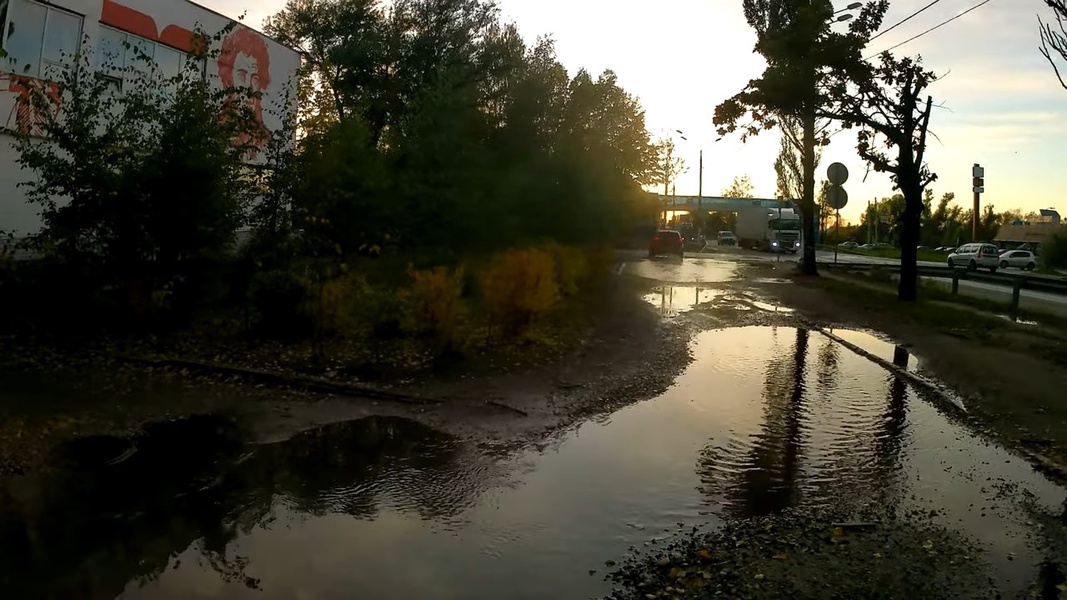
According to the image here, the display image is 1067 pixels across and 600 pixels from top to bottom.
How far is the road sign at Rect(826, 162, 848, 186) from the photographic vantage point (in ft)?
77.5

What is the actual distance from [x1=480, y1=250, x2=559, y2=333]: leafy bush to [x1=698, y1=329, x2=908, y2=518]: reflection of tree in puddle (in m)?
3.79

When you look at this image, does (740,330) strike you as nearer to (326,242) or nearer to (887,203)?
(326,242)

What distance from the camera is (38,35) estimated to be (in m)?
20.3

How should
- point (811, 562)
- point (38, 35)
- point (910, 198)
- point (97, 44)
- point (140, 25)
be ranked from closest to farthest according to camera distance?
point (811, 562) < point (910, 198) < point (38, 35) < point (97, 44) < point (140, 25)

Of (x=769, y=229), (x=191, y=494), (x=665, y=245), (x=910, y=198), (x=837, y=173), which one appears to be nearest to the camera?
(x=191, y=494)

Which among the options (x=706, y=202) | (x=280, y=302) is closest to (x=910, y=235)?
(x=280, y=302)

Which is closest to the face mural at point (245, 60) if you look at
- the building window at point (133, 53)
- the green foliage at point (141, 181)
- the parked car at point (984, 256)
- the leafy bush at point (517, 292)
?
the building window at point (133, 53)

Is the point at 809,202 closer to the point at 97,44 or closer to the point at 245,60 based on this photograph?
the point at 245,60

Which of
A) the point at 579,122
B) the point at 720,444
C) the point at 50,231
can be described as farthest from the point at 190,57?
the point at 579,122

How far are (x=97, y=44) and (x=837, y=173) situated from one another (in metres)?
21.6

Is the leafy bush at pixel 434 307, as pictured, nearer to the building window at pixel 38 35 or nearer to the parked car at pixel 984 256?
the building window at pixel 38 35

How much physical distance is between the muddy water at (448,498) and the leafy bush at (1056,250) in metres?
43.5

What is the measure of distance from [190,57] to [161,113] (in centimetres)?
155

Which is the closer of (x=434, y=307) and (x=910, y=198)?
(x=434, y=307)
